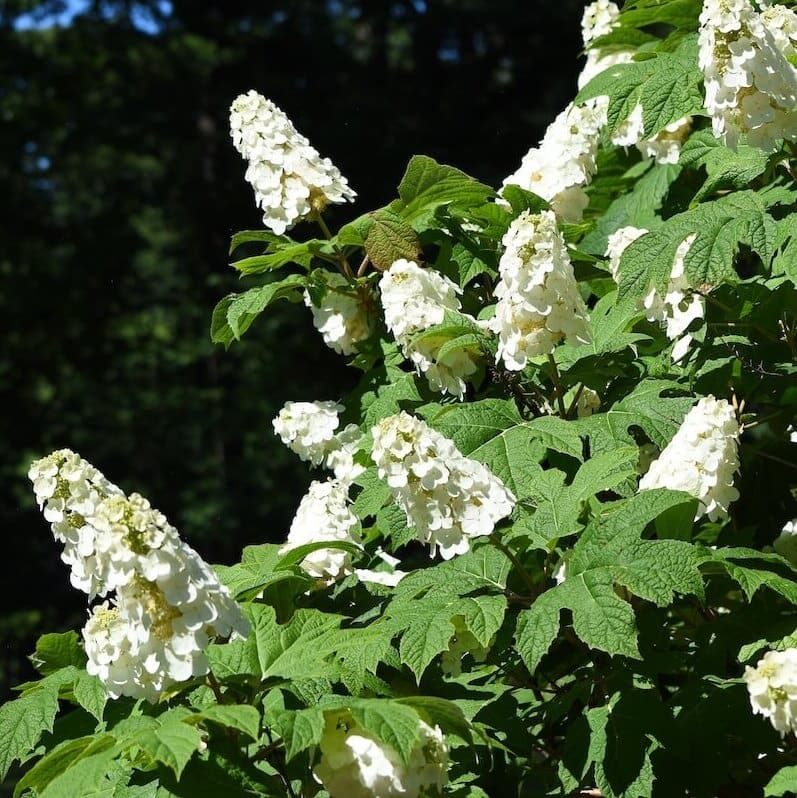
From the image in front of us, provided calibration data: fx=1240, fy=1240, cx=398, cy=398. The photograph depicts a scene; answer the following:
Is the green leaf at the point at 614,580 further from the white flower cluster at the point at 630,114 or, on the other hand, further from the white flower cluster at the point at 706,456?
the white flower cluster at the point at 630,114

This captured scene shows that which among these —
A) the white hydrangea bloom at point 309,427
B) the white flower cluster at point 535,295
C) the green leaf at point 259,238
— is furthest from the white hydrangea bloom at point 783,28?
the white hydrangea bloom at point 309,427

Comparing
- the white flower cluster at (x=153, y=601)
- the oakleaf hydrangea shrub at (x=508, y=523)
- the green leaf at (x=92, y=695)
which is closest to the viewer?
the white flower cluster at (x=153, y=601)

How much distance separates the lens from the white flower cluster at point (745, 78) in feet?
8.45

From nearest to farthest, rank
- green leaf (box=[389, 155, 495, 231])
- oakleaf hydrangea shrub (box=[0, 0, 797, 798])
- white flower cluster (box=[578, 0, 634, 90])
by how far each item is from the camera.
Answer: oakleaf hydrangea shrub (box=[0, 0, 797, 798])
green leaf (box=[389, 155, 495, 231])
white flower cluster (box=[578, 0, 634, 90])

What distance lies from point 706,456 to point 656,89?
94 centimetres

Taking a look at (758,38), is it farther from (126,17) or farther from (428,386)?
(126,17)

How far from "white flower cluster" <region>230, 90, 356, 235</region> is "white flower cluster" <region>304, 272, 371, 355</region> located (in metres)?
0.21

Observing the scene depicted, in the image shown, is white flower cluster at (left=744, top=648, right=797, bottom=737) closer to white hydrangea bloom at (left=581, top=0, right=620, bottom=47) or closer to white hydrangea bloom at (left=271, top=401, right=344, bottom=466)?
white hydrangea bloom at (left=271, top=401, right=344, bottom=466)

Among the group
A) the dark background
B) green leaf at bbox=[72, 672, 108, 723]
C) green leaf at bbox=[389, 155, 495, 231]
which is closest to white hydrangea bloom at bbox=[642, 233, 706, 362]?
green leaf at bbox=[389, 155, 495, 231]

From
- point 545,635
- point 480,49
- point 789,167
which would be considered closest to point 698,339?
point 789,167

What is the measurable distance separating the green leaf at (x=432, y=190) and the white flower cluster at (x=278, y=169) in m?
0.18

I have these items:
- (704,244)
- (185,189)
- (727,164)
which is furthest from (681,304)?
(185,189)

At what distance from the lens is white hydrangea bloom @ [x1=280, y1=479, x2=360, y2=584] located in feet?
9.37

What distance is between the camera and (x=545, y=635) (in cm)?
214
